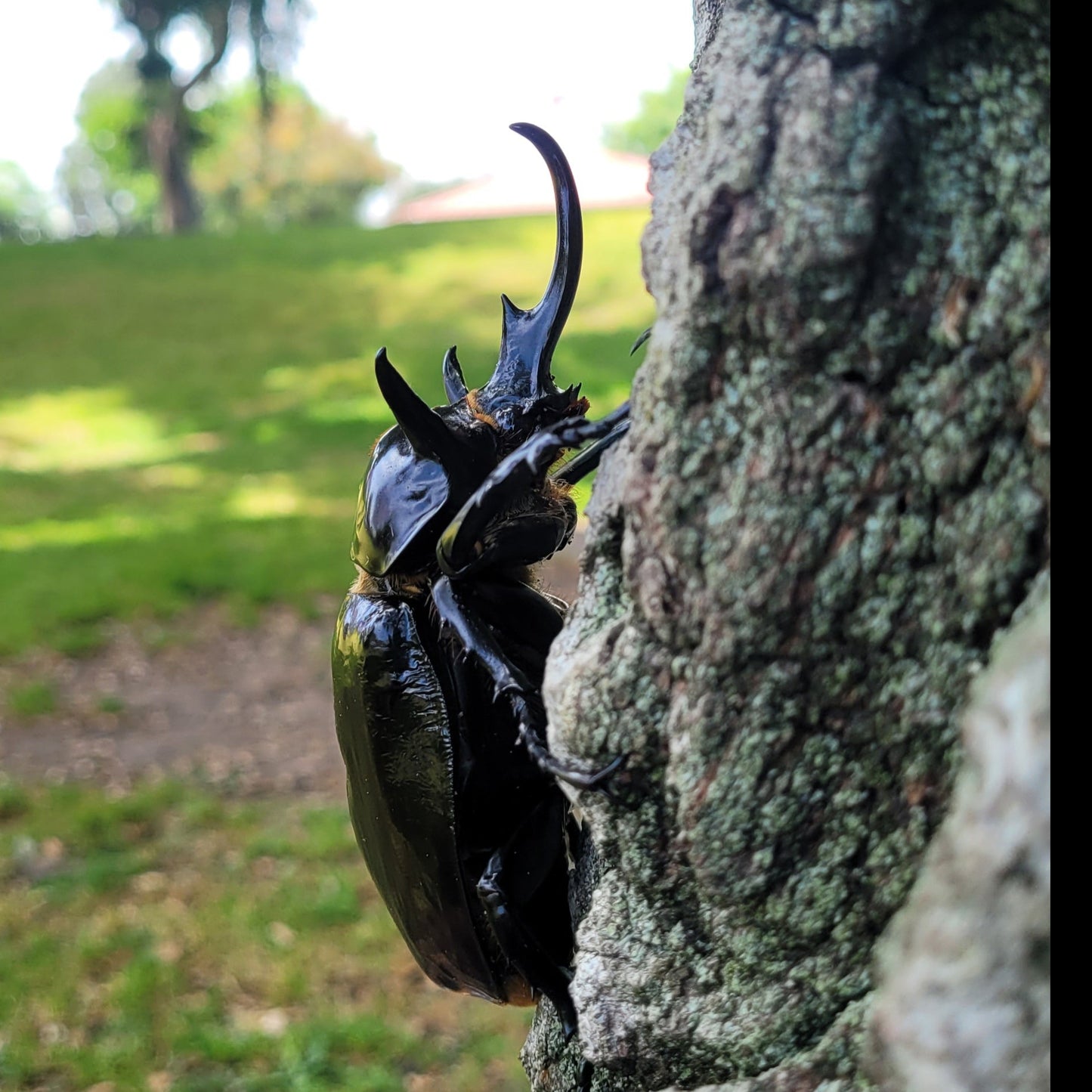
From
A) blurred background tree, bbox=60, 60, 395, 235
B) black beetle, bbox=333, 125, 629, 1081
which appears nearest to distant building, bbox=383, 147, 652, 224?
blurred background tree, bbox=60, 60, 395, 235

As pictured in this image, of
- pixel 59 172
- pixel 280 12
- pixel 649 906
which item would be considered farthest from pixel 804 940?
pixel 59 172

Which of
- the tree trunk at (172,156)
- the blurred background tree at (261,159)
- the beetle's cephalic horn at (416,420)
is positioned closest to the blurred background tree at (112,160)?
the blurred background tree at (261,159)

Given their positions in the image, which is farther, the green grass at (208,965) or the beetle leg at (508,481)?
the green grass at (208,965)

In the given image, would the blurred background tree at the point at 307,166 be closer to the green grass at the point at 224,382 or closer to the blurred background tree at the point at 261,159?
the blurred background tree at the point at 261,159

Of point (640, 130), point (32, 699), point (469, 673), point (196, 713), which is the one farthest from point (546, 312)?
point (640, 130)

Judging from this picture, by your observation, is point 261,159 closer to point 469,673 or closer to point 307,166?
point 307,166

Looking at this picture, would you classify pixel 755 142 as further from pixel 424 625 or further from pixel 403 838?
pixel 403 838
